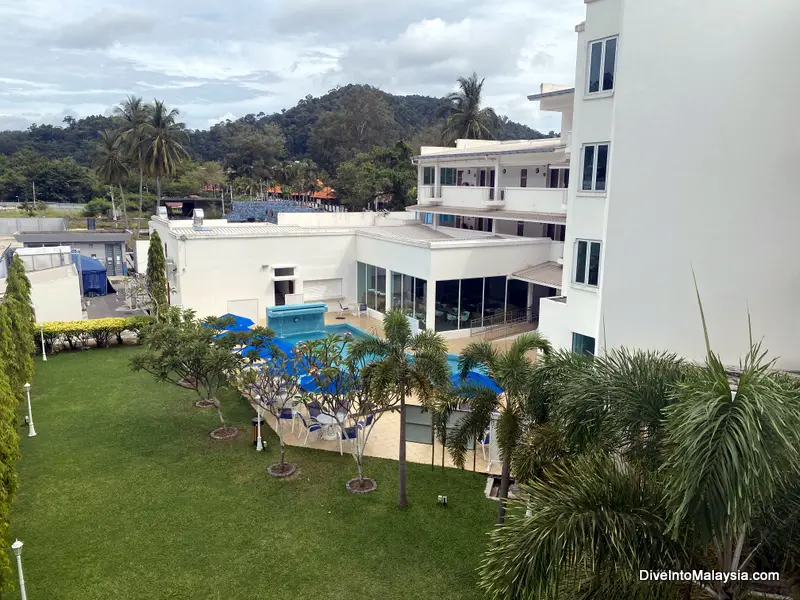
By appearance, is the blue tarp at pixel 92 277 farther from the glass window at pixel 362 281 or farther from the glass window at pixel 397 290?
the glass window at pixel 397 290

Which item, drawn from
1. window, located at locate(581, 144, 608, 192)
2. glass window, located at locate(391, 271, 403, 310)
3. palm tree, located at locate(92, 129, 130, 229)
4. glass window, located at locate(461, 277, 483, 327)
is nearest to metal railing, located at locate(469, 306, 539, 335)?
glass window, located at locate(461, 277, 483, 327)

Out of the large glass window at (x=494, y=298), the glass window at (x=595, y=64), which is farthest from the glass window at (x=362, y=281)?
the glass window at (x=595, y=64)

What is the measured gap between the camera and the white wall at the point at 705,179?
1289cm

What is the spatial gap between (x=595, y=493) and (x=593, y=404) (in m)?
1.69

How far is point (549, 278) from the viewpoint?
953 inches

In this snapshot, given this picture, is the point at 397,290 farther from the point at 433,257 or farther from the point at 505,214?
the point at 505,214

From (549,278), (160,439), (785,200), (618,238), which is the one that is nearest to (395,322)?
(618,238)

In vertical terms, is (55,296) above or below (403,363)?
below

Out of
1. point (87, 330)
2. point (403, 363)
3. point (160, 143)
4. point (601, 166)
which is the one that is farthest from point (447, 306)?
point (160, 143)

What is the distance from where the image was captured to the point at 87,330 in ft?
80.8

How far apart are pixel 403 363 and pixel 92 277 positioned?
32400 mm

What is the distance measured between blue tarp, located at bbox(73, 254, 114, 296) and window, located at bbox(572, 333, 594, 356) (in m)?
31.8

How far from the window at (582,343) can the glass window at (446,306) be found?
8.76m

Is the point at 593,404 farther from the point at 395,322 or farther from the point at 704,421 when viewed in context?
the point at 395,322
